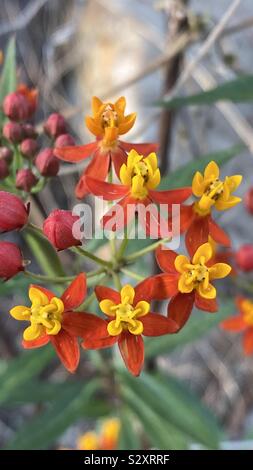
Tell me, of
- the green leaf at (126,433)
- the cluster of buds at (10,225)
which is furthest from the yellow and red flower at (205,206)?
the green leaf at (126,433)

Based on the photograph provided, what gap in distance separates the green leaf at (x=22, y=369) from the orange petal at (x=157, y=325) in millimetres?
835

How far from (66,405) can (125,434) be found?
291 mm

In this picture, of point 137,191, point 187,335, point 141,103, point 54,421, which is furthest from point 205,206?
point 141,103

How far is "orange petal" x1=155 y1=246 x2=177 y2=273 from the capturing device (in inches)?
51.5

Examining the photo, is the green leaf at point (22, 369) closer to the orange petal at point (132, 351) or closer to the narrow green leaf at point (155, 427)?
the narrow green leaf at point (155, 427)

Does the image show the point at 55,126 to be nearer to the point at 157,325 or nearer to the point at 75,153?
the point at 75,153

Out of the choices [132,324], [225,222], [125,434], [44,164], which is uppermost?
[225,222]

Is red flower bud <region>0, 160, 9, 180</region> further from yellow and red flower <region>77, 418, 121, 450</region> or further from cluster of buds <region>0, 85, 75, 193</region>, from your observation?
yellow and red flower <region>77, 418, 121, 450</region>

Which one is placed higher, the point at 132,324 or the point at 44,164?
the point at 44,164

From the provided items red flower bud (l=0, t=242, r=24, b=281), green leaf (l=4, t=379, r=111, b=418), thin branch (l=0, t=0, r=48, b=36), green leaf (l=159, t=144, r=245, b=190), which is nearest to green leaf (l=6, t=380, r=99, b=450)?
green leaf (l=4, t=379, r=111, b=418)

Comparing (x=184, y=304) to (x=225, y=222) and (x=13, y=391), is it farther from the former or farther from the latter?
(x=225, y=222)

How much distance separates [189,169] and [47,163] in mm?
472

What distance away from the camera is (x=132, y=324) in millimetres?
1282
